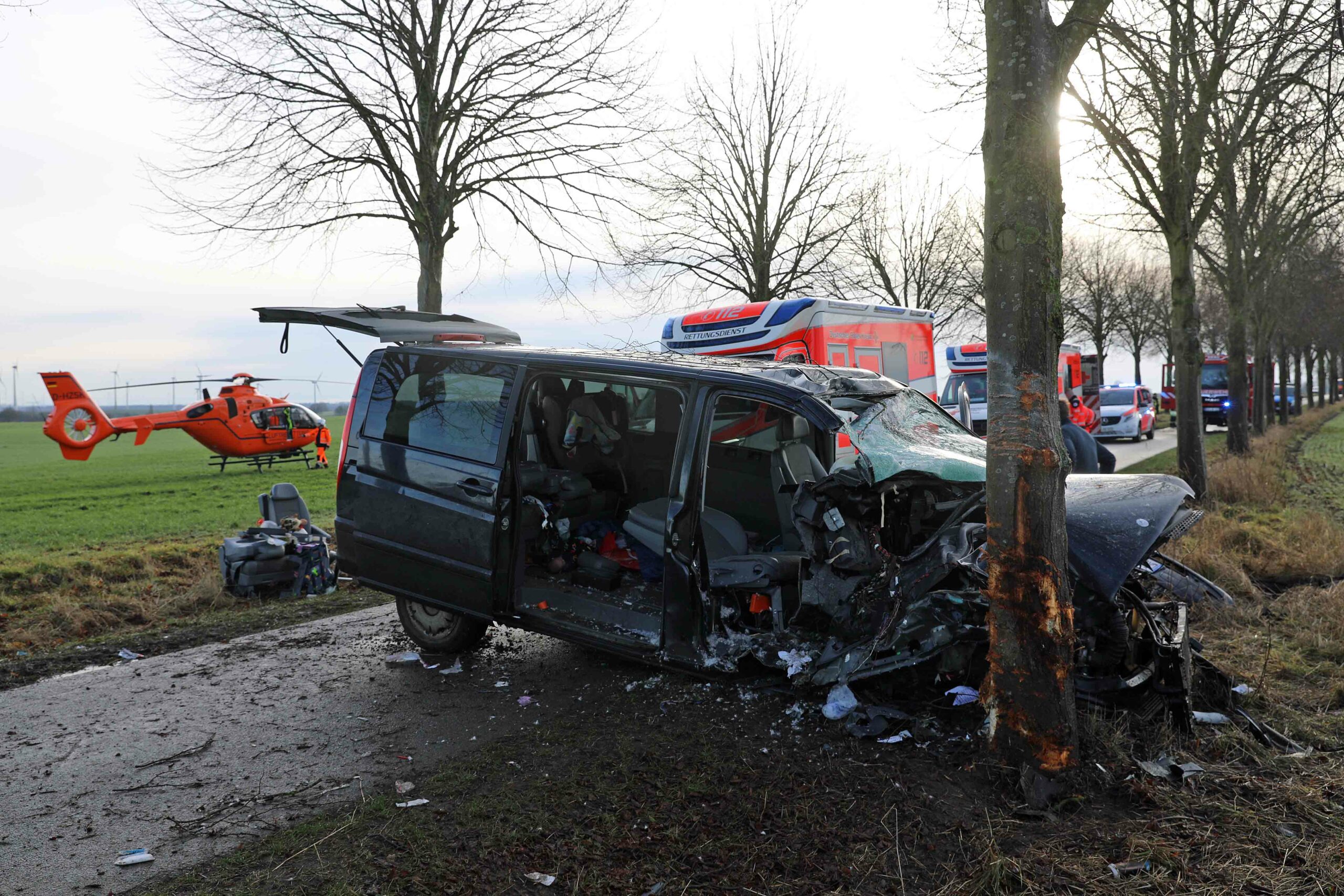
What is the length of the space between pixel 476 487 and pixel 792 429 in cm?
192

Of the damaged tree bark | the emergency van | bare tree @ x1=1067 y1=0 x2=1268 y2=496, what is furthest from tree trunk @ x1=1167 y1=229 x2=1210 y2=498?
the emergency van

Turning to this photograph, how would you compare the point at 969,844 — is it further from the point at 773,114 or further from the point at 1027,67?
the point at 773,114

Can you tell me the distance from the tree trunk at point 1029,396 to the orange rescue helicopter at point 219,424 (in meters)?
24.6

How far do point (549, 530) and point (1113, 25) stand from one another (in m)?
3.91

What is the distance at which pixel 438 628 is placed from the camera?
225 inches

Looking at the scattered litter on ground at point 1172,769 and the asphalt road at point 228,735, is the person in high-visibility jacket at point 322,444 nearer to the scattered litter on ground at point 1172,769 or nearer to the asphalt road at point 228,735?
the asphalt road at point 228,735

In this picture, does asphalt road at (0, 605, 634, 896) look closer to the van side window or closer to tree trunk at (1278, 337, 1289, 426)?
the van side window

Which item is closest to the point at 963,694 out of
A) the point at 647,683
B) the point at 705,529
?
the point at 705,529

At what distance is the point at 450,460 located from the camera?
522cm

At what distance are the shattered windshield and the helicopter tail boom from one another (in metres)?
27.9

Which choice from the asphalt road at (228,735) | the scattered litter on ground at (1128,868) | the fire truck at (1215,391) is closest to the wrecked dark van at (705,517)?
the asphalt road at (228,735)

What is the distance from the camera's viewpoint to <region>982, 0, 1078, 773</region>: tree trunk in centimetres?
341

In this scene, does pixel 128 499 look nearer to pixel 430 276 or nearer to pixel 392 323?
pixel 430 276

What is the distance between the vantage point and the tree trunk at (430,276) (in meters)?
11.6
